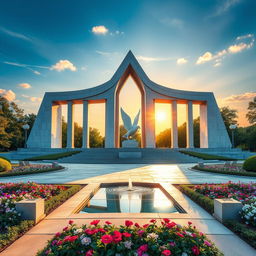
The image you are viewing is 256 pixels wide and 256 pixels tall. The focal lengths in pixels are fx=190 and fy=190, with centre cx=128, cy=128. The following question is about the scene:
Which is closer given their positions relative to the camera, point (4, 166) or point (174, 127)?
point (4, 166)

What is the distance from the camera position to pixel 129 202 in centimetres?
509

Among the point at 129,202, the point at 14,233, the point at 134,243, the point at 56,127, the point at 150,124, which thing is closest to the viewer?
the point at 134,243

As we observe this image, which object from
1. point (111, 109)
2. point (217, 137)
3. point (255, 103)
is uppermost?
point (255, 103)

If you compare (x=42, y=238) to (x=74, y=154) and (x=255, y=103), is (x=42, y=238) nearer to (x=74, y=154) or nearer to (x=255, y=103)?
(x=74, y=154)

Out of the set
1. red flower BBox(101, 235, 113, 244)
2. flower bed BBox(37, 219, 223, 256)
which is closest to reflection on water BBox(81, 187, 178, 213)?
flower bed BBox(37, 219, 223, 256)

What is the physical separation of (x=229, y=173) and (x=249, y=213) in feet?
24.3

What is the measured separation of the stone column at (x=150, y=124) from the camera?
26297mm

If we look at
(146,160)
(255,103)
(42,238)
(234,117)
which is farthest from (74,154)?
(234,117)

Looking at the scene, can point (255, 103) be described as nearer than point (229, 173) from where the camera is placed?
No

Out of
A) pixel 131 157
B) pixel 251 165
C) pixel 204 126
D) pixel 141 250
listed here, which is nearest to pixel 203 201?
pixel 141 250

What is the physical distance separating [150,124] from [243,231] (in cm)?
2373

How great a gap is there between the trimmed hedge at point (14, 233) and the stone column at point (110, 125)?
891 inches

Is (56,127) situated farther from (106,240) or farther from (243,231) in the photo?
(106,240)

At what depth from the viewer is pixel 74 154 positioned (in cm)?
2003
